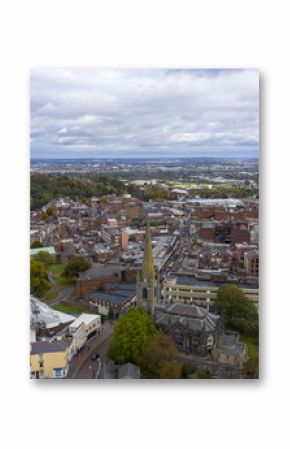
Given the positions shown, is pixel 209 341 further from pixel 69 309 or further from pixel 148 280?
pixel 69 309

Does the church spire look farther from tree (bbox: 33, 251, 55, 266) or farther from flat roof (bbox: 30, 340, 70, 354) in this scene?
flat roof (bbox: 30, 340, 70, 354)

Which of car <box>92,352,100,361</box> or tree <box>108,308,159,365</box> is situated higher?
tree <box>108,308,159,365</box>

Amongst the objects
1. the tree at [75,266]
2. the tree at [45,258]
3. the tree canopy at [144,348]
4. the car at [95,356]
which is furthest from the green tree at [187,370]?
the tree at [45,258]

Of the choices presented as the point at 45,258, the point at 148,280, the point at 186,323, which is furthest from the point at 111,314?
the point at 45,258

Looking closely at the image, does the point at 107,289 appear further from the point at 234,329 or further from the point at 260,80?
the point at 260,80

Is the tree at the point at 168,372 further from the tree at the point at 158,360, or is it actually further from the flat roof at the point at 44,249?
the flat roof at the point at 44,249

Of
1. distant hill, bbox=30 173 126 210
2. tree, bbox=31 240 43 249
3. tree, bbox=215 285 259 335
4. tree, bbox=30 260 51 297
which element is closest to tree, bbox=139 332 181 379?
tree, bbox=215 285 259 335

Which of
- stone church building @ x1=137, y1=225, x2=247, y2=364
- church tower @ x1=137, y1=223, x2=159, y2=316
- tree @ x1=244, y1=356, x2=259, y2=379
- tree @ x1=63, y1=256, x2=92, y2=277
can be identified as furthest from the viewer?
church tower @ x1=137, y1=223, x2=159, y2=316
